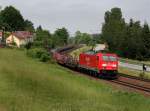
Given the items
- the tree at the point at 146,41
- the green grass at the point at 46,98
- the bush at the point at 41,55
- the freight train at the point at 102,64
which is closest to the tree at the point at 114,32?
the tree at the point at 146,41

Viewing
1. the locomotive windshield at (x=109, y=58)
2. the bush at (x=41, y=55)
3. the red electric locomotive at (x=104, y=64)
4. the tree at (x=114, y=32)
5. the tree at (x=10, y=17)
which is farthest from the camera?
the tree at (x=10, y=17)

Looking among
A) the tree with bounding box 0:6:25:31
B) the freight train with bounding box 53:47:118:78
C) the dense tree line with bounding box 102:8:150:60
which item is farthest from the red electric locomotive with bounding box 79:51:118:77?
the tree with bounding box 0:6:25:31

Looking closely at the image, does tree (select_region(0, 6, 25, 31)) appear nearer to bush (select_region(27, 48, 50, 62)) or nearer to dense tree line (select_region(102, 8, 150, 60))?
dense tree line (select_region(102, 8, 150, 60))

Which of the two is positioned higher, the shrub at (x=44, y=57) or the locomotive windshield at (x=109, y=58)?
the locomotive windshield at (x=109, y=58)

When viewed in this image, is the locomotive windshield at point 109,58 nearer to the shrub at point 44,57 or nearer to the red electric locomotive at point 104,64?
the red electric locomotive at point 104,64

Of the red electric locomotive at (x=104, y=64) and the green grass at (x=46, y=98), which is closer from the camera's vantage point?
the green grass at (x=46, y=98)

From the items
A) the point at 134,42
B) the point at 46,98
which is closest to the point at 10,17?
the point at 134,42

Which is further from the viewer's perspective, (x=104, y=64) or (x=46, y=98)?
(x=104, y=64)

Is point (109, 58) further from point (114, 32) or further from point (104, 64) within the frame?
point (114, 32)

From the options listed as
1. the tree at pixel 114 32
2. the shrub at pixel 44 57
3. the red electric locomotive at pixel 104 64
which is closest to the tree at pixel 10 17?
the tree at pixel 114 32

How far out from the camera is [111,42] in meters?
124

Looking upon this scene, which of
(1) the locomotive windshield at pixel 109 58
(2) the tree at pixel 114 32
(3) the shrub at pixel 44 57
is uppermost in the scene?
(2) the tree at pixel 114 32

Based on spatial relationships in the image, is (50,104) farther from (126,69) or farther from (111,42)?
(111,42)

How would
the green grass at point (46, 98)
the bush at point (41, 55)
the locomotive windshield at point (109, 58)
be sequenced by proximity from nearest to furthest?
1. the green grass at point (46, 98)
2. the locomotive windshield at point (109, 58)
3. the bush at point (41, 55)
